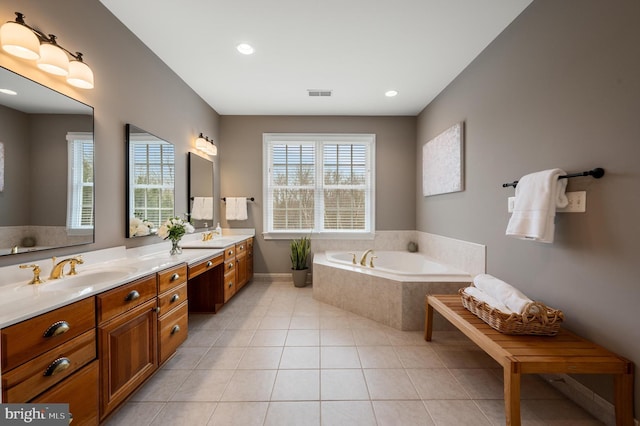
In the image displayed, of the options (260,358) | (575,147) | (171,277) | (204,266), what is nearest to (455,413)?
(260,358)

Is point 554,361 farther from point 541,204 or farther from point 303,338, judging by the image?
point 303,338

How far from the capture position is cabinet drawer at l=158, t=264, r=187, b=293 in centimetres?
165

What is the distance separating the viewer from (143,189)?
→ 85.7 inches

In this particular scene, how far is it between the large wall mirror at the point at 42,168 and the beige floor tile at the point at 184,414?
1.15 m

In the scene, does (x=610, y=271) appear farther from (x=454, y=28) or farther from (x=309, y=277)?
(x=309, y=277)

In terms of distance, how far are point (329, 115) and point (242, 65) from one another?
1594mm

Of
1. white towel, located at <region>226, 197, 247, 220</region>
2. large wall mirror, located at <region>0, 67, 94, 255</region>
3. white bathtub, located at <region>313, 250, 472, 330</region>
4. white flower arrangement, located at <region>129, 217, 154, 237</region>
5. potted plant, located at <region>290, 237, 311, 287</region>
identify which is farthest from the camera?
white towel, located at <region>226, 197, 247, 220</region>

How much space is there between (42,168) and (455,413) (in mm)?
2709

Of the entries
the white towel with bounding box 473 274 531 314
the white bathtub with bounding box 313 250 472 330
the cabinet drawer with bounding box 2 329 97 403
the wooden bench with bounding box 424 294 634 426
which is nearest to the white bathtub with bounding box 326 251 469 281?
the white bathtub with bounding box 313 250 472 330

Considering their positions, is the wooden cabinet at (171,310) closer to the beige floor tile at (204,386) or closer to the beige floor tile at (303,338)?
the beige floor tile at (204,386)

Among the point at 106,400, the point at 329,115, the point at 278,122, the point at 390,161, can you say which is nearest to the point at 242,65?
Result: the point at 278,122

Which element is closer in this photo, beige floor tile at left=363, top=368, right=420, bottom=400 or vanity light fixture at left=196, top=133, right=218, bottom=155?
beige floor tile at left=363, top=368, right=420, bottom=400

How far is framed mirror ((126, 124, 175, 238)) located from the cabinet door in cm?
83

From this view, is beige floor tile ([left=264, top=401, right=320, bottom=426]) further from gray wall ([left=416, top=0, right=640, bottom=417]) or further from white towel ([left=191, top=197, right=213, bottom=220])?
white towel ([left=191, top=197, right=213, bottom=220])
